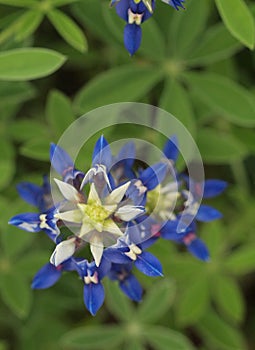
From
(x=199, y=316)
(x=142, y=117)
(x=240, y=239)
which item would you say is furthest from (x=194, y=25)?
(x=199, y=316)

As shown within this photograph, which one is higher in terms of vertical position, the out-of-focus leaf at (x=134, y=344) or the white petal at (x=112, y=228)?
the white petal at (x=112, y=228)

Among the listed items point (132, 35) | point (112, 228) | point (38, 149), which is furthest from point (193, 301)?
point (132, 35)

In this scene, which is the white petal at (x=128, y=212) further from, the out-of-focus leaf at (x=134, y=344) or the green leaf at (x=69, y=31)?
the out-of-focus leaf at (x=134, y=344)

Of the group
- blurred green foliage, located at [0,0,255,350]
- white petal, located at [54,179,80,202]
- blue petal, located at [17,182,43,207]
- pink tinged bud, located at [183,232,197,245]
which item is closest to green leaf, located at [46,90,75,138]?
blurred green foliage, located at [0,0,255,350]

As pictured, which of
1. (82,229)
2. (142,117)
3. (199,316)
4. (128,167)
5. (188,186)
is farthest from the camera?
(199,316)

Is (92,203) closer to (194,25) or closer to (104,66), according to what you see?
(194,25)

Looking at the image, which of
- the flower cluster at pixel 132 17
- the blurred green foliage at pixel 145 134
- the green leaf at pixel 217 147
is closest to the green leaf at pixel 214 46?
the blurred green foliage at pixel 145 134
